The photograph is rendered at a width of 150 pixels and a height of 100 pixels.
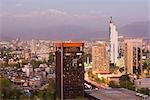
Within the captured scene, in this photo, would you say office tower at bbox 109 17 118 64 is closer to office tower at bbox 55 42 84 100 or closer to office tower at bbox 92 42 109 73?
office tower at bbox 92 42 109 73

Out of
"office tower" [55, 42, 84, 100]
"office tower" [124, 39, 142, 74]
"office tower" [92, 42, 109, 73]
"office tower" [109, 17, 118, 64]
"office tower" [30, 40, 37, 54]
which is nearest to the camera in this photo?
"office tower" [55, 42, 84, 100]

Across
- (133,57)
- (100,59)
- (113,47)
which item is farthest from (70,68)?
(113,47)

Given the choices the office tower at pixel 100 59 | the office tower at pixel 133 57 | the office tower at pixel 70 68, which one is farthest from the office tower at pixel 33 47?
the office tower at pixel 133 57

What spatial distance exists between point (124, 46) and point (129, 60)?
0.32 m

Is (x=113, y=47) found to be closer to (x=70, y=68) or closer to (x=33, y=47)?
(x=33, y=47)

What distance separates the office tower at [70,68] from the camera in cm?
408

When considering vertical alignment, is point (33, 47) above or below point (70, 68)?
above

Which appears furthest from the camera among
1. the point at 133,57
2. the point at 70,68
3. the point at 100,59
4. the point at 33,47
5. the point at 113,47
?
the point at 113,47

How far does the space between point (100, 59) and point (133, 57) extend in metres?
0.69

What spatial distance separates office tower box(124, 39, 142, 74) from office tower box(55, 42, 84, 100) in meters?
2.31

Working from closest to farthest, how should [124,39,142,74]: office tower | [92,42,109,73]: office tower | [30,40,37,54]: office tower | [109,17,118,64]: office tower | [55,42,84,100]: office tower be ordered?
[55,42,84,100]: office tower → [30,40,37,54]: office tower → [124,39,142,74]: office tower → [92,42,109,73]: office tower → [109,17,118,64]: office tower

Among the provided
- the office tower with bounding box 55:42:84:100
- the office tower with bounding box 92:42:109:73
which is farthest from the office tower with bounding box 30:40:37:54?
the office tower with bounding box 92:42:109:73

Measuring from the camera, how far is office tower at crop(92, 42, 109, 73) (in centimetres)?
662

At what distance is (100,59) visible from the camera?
6.75m
